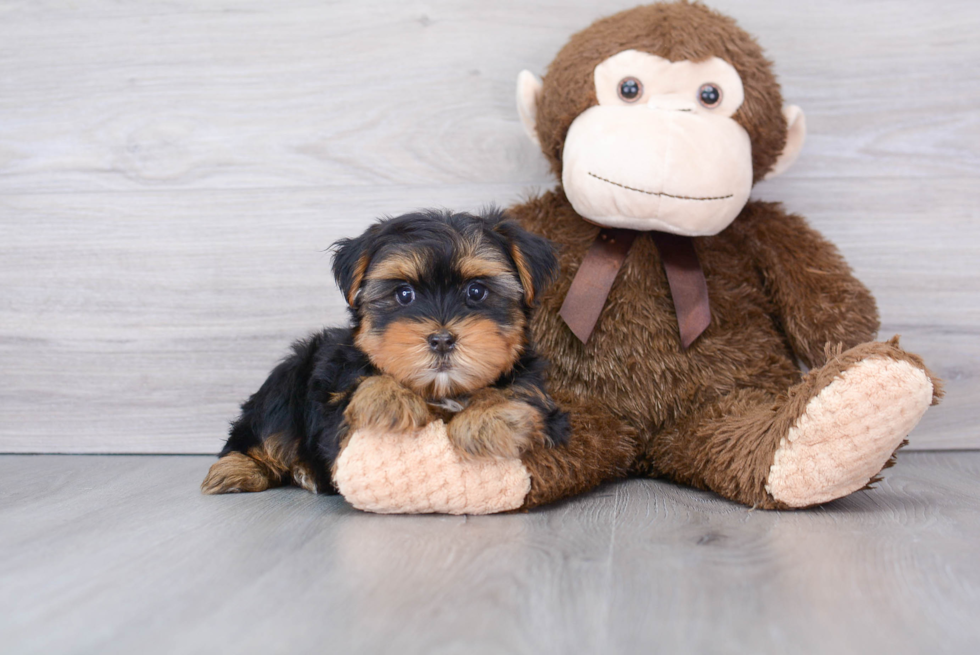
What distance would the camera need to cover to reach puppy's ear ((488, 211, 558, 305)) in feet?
5.75

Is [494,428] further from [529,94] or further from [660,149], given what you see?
[529,94]

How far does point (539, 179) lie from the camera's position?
254cm

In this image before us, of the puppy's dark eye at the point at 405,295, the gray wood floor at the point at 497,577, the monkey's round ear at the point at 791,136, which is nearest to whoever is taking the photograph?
the gray wood floor at the point at 497,577

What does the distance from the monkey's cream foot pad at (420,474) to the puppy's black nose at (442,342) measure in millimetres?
194

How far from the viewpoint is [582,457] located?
1807mm

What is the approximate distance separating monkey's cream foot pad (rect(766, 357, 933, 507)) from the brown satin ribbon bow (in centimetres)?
47

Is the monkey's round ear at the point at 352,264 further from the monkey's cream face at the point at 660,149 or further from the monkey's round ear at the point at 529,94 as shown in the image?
the monkey's round ear at the point at 529,94

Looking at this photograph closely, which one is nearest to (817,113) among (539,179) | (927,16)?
(927,16)

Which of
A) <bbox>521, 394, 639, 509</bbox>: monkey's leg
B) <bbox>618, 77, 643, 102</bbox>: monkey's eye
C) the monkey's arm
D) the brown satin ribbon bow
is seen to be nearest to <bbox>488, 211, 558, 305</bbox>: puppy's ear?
the brown satin ribbon bow

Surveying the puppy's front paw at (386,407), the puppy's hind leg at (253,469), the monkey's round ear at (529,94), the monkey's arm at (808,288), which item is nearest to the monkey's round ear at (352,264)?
the puppy's front paw at (386,407)

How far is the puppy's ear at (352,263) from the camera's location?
171 centimetres

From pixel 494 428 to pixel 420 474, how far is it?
20cm

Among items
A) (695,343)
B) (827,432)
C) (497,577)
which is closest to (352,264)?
(497,577)

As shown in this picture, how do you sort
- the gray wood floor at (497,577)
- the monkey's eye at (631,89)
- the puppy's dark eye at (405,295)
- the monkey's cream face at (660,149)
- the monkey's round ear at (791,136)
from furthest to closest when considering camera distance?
the monkey's round ear at (791,136) → the monkey's eye at (631,89) → the monkey's cream face at (660,149) → the puppy's dark eye at (405,295) → the gray wood floor at (497,577)
